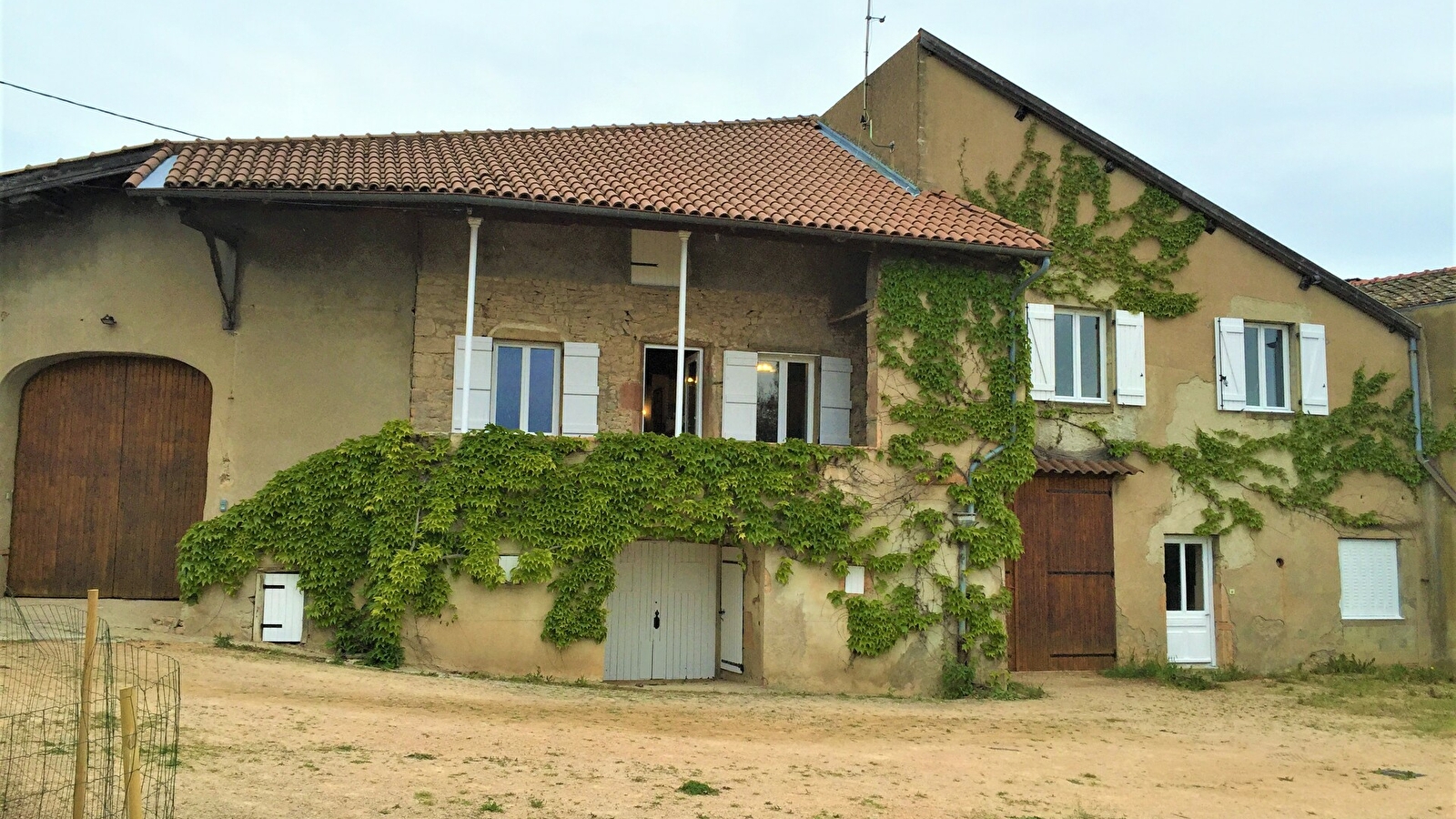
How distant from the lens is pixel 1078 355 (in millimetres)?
14289

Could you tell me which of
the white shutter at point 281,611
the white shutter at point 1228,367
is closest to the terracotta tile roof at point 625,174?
the white shutter at point 1228,367

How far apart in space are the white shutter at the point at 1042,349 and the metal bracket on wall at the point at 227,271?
30.2ft

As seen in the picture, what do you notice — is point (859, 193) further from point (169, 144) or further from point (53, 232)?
point (53, 232)

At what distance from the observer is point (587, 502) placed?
1112cm

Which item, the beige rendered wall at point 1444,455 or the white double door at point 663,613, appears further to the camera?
the beige rendered wall at point 1444,455

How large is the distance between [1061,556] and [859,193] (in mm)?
5102

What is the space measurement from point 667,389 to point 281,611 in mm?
4834

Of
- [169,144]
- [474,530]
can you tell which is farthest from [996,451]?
[169,144]

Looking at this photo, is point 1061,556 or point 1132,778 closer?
point 1132,778

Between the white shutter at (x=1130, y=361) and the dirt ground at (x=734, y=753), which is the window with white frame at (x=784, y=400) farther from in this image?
the white shutter at (x=1130, y=361)

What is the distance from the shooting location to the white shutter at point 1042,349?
1384 cm

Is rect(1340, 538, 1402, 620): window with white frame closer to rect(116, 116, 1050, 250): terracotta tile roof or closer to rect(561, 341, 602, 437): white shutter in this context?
rect(116, 116, 1050, 250): terracotta tile roof

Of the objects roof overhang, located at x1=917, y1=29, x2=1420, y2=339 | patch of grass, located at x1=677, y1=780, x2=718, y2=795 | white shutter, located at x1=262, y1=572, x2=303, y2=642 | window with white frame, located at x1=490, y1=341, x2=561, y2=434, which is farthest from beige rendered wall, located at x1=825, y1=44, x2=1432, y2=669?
white shutter, located at x1=262, y1=572, x2=303, y2=642

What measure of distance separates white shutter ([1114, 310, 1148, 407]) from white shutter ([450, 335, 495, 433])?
7.88 meters
